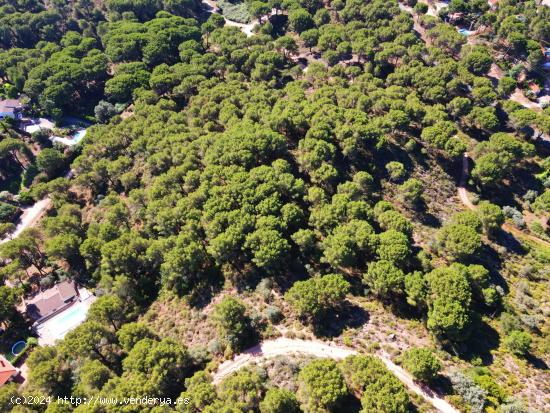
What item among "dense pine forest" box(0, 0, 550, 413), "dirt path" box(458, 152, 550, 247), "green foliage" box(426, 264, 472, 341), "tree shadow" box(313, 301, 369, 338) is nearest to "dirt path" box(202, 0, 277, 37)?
"dense pine forest" box(0, 0, 550, 413)

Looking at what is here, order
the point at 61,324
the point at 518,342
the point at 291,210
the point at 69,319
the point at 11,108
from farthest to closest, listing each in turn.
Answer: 1. the point at 11,108
2. the point at 69,319
3. the point at 61,324
4. the point at 291,210
5. the point at 518,342

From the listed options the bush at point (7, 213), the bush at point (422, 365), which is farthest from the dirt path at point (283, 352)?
the bush at point (7, 213)

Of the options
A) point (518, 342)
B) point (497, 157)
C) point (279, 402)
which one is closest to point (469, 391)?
point (518, 342)

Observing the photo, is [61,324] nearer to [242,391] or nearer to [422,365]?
[242,391]

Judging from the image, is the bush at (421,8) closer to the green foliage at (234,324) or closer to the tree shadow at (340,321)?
the tree shadow at (340,321)

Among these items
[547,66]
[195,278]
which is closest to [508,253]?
[195,278]

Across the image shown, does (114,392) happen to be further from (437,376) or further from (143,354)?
(437,376)

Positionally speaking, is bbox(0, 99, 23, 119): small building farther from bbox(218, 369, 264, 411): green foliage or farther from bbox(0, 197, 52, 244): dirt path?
bbox(218, 369, 264, 411): green foliage
